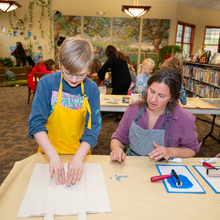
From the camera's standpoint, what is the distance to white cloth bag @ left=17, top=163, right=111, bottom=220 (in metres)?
0.79

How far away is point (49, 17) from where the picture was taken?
26.6 ft

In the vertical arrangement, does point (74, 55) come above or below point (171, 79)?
above

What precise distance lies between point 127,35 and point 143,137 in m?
7.53

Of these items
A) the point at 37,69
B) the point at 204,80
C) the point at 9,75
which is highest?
the point at 37,69

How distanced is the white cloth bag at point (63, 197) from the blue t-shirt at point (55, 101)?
0.21 meters

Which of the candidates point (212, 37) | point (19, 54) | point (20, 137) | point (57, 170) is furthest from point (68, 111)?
point (212, 37)

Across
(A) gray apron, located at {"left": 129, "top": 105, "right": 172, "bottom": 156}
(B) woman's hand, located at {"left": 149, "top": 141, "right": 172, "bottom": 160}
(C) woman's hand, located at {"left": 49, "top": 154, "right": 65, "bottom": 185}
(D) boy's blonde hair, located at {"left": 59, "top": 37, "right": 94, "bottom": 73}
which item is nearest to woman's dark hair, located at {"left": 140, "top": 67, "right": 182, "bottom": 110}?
(A) gray apron, located at {"left": 129, "top": 105, "right": 172, "bottom": 156}

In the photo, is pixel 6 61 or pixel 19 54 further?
pixel 6 61

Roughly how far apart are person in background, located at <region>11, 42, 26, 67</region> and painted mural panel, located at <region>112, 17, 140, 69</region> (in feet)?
12.5

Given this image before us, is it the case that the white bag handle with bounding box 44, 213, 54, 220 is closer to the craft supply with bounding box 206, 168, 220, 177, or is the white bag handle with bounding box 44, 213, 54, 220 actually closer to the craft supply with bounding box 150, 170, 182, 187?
the craft supply with bounding box 150, 170, 182, 187

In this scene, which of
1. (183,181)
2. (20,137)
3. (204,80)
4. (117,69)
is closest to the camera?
(183,181)

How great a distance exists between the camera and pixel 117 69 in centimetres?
380

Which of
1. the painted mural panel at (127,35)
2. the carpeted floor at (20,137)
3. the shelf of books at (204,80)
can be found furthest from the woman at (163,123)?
the painted mural panel at (127,35)

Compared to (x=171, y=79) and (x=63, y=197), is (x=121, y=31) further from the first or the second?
(x=63, y=197)
